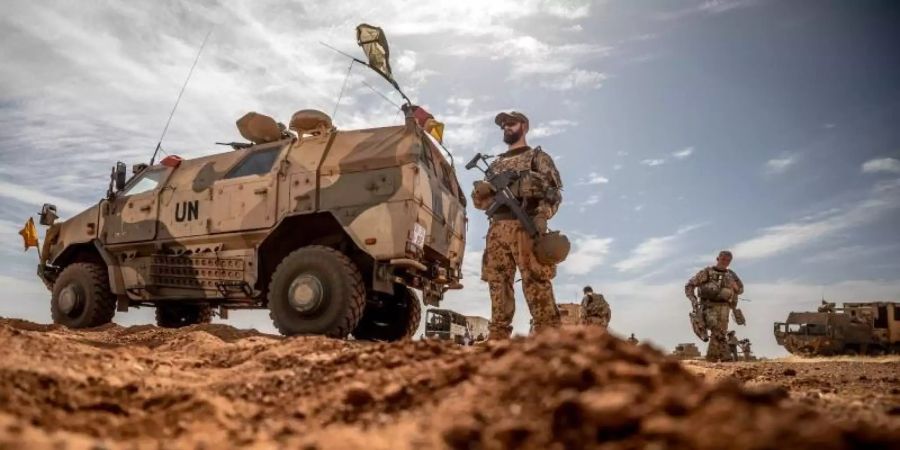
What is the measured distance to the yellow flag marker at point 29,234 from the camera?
7.14m

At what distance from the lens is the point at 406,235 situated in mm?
4758

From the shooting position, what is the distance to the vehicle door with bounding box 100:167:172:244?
6.24 m

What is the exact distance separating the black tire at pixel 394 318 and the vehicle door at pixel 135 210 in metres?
2.57

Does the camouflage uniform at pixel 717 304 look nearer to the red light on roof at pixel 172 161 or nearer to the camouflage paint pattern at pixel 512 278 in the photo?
the camouflage paint pattern at pixel 512 278

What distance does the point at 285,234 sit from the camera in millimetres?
5492

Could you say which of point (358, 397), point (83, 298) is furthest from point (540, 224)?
point (83, 298)

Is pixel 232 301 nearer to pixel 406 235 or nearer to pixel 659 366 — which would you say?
pixel 406 235

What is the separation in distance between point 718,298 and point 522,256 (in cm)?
643

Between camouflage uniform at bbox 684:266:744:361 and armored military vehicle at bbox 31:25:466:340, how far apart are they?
5.62 meters

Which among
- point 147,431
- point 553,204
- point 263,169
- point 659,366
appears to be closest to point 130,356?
point 147,431

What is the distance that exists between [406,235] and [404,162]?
2.27 ft

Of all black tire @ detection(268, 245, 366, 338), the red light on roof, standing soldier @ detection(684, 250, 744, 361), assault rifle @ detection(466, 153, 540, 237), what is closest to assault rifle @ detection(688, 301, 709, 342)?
standing soldier @ detection(684, 250, 744, 361)

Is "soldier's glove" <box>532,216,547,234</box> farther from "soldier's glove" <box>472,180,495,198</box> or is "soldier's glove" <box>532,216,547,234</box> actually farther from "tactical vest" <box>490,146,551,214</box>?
"soldier's glove" <box>472,180,495,198</box>

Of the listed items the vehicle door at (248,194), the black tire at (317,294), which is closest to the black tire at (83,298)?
the vehicle door at (248,194)
